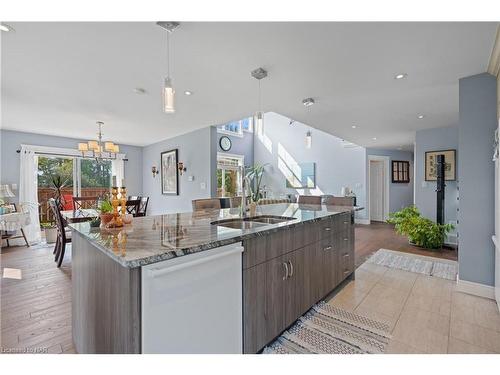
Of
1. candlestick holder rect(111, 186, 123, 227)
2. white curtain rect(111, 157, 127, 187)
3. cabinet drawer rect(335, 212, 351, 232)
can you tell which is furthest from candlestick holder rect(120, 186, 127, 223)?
white curtain rect(111, 157, 127, 187)

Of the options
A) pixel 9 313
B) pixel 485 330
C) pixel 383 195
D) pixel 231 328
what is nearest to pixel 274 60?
pixel 231 328

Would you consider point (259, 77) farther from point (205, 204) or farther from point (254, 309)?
point (254, 309)

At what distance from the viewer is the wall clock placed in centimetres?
720

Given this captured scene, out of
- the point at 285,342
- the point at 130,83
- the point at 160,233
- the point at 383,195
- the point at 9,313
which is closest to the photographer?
the point at 160,233

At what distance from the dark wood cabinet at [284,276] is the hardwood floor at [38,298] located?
1.30 m

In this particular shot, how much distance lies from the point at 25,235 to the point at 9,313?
11.5ft

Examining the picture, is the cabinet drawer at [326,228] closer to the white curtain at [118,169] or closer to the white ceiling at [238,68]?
the white ceiling at [238,68]

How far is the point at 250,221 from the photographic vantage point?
2.20 meters

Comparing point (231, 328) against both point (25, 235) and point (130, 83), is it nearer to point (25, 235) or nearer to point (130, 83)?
point (130, 83)

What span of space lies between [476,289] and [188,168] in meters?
4.79

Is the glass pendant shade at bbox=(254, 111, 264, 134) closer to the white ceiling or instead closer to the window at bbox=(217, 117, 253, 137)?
the white ceiling

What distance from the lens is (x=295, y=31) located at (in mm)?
1774

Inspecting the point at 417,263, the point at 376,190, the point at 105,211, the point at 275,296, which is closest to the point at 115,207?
the point at 105,211
